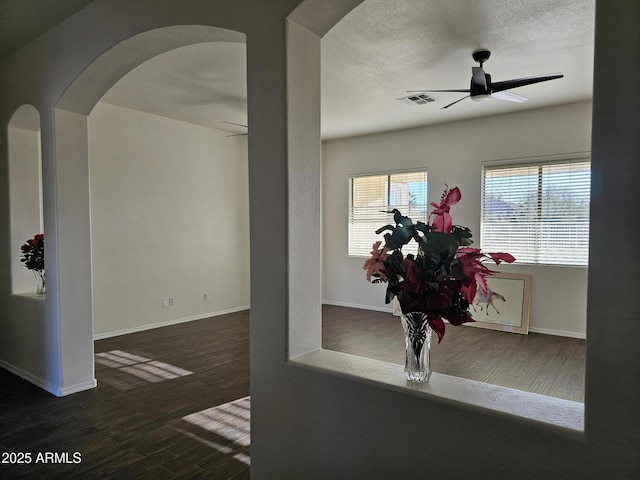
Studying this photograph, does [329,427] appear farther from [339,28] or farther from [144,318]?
[144,318]

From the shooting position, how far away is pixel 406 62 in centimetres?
376

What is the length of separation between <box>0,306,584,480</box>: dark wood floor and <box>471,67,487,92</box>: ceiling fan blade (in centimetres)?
264

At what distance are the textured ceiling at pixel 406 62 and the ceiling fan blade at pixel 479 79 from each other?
20 cm

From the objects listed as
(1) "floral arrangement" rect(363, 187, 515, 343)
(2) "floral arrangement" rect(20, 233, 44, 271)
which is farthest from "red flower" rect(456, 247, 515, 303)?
(2) "floral arrangement" rect(20, 233, 44, 271)

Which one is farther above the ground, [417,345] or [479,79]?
[479,79]

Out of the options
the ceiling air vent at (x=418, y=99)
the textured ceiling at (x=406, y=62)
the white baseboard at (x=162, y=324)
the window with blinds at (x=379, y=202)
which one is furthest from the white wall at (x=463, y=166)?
the white baseboard at (x=162, y=324)

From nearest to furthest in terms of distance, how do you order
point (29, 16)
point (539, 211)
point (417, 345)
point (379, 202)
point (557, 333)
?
1. point (417, 345)
2. point (29, 16)
3. point (557, 333)
4. point (539, 211)
5. point (379, 202)

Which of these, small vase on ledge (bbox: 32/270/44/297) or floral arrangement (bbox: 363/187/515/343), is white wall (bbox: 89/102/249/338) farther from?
floral arrangement (bbox: 363/187/515/343)

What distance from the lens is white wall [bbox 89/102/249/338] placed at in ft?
17.0

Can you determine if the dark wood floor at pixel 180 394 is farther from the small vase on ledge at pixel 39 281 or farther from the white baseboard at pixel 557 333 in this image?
the small vase on ledge at pixel 39 281

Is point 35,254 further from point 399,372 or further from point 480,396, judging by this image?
point 480,396

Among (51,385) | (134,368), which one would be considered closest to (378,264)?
(51,385)

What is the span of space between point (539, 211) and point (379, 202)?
2.47 metres

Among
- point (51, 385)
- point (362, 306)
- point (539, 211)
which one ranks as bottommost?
point (362, 306)
